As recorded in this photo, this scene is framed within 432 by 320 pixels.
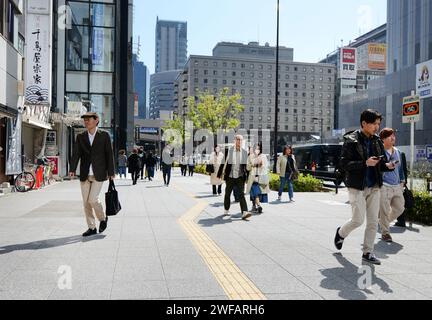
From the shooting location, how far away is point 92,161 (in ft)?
23.1

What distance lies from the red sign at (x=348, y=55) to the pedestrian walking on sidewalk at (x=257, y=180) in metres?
105

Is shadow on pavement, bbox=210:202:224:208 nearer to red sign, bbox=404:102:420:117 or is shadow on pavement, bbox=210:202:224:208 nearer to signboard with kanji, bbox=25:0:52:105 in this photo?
red sign, bbox=404:102:420:117

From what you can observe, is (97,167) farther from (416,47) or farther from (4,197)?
(416,47)

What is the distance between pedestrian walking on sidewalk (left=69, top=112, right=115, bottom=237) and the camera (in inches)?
277

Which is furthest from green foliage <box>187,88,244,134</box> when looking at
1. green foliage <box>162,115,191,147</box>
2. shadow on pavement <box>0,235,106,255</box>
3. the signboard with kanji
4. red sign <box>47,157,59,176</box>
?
shadow on pavement <box>0,235,106,255</box>

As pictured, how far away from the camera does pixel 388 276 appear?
16.5 feet

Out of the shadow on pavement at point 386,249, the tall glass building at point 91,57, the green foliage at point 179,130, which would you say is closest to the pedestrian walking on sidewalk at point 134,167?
the tall glass building at point 91,57

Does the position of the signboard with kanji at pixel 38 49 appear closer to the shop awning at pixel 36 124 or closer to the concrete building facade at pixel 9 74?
the shop awning at pixel 36 124

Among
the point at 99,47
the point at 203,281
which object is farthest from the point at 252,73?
the point at 203,281

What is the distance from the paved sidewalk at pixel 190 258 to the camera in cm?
433

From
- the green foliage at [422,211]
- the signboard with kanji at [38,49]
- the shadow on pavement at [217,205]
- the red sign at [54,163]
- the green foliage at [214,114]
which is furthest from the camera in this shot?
the green foliage at [214,114]
